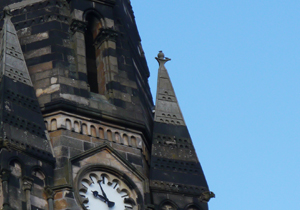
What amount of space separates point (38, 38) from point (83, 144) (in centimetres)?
397

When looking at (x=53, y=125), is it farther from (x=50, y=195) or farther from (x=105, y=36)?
(x=105, y=36)

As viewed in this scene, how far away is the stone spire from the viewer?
30281 millimetres

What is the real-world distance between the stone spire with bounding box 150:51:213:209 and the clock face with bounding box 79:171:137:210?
69cm

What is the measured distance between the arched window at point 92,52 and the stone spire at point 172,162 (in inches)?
65.0

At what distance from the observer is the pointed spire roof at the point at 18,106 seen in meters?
28.8

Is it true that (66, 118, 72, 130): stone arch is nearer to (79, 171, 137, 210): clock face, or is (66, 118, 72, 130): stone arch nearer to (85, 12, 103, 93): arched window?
(79, 171, 137, 210): clock face

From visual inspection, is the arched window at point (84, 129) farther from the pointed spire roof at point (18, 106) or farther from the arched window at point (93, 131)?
the pointed spire roof at point (18, 106)

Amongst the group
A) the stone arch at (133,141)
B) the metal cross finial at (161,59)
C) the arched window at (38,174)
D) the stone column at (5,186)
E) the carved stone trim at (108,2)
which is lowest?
the stone column at (5,186)

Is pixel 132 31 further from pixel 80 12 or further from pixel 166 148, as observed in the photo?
pixel 166 148

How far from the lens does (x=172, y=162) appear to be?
31.1m

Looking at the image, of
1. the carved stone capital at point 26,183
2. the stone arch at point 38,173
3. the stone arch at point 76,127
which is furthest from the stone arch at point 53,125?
the carved stone capital at point 26,183

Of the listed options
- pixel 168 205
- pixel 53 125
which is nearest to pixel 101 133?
pixel 53 125

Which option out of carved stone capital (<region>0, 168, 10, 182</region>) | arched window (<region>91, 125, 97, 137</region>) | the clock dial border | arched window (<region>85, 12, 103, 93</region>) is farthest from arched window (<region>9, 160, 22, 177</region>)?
arched window (<region>85, 12, 103, 93</region>)

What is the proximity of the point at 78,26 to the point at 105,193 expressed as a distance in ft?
18.4
